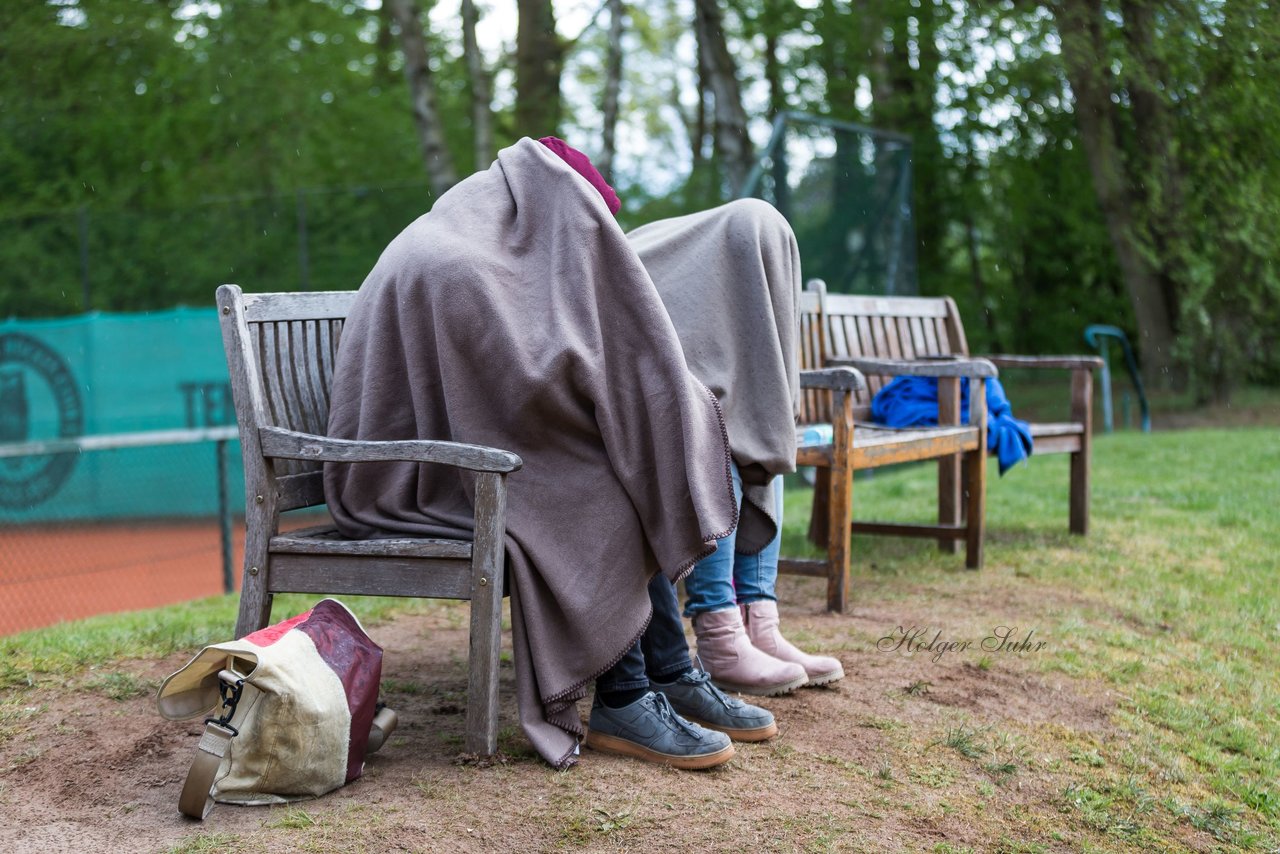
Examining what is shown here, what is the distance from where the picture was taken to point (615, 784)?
255cm

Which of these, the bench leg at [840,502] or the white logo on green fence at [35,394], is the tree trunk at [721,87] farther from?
the bench leg at [840,502]

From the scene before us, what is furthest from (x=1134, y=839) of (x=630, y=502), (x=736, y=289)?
(x=736, y=289)

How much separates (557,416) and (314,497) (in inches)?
30.0

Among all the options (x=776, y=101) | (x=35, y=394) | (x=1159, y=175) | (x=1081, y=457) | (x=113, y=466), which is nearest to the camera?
(x=1081, y=457)

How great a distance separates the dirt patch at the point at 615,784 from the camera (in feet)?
7.52

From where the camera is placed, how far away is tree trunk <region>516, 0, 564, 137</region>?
1370 cm

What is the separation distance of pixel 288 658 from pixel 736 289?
1500 millimetres

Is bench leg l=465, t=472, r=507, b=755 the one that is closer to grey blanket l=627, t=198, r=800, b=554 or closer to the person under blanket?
the person under blanket

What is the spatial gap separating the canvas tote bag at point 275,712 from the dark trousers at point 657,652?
530 mm

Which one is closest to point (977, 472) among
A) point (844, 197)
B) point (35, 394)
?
point (844, 197)

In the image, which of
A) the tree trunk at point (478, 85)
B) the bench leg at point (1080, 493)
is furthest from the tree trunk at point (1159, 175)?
the bench leg at point (1080, 493)

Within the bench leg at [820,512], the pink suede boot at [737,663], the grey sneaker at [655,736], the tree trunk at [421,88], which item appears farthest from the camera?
the tree trunk at [421,88]

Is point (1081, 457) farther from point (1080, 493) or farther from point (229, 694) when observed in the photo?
point (229, 694)

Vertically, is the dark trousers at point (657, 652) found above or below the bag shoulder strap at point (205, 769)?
above
